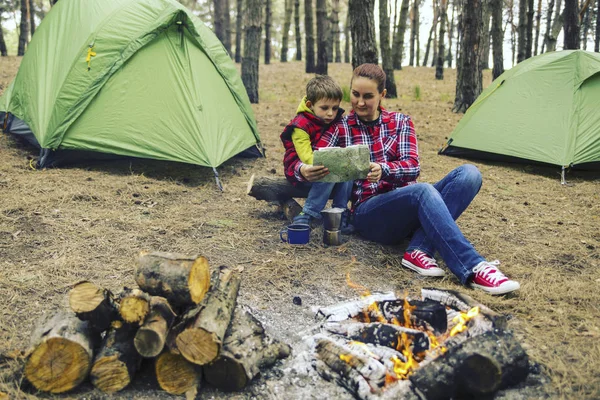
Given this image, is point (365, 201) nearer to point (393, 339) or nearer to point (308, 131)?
point (308, 131)

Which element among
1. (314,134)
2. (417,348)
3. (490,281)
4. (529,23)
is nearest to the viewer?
(417,348)

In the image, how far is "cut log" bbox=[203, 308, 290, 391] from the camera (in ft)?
7.49

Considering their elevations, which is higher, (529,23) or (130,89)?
(529,23)

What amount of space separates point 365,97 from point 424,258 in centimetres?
123

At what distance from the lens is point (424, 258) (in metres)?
3.63

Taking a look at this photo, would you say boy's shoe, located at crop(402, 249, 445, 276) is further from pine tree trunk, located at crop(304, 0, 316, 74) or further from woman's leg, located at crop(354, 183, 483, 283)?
pine tree trunk, located at crop(304, 0, 316, 74)

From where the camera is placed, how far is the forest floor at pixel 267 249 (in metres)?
2.62

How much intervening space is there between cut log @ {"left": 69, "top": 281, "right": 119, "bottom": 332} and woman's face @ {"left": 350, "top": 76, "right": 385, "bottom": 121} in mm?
2208

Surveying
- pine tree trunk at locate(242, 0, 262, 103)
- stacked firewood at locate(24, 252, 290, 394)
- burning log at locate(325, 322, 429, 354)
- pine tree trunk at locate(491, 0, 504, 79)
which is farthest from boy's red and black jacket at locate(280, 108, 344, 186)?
pine tree trunk at locate(491, 0, 504, 79)

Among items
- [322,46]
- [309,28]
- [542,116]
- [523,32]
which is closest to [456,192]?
[542,116]

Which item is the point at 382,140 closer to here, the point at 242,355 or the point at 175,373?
the point at 242,355

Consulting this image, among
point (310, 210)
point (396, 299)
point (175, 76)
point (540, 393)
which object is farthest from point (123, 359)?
point (175, 76)

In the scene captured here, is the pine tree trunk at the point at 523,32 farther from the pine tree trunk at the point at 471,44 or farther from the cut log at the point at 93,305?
the cut log at the point at 93,305

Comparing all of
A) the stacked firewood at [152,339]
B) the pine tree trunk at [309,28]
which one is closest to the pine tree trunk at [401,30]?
the pine tree trunk at [309,28]
